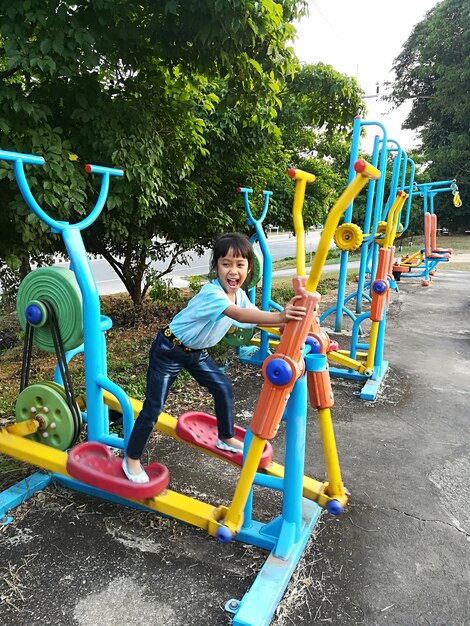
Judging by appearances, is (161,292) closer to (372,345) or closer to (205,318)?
(372,345)

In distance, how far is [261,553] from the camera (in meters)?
2.02

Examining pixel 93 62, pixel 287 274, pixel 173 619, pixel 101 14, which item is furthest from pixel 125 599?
pixel 287 274

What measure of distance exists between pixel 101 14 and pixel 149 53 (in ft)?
2.23

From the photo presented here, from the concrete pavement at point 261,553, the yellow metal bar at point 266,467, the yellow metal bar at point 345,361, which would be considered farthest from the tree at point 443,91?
the yellow metal bar at point 266,467

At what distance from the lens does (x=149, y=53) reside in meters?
3.52

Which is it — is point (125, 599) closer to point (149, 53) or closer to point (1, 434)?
point (1, 434)

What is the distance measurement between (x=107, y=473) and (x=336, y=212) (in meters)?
1.48

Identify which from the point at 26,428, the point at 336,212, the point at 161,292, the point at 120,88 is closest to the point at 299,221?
the point at 336,212

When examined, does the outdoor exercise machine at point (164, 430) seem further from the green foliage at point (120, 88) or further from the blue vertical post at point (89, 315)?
the green foliage at point (120, 88)

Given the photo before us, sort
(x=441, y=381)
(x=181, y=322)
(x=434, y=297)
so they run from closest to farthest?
(x=181, y=322) → (x=441, y=381) → (x=434, y=297)

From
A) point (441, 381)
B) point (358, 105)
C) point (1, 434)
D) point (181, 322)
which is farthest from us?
point (358, 105)

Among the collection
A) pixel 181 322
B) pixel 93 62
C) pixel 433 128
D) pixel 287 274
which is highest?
pixel 433 128

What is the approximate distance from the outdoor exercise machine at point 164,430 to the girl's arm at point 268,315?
1.3 inches

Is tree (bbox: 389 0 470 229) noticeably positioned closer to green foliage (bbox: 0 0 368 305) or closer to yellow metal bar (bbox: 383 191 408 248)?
green foliage (bbox: 0 0 368 305)
